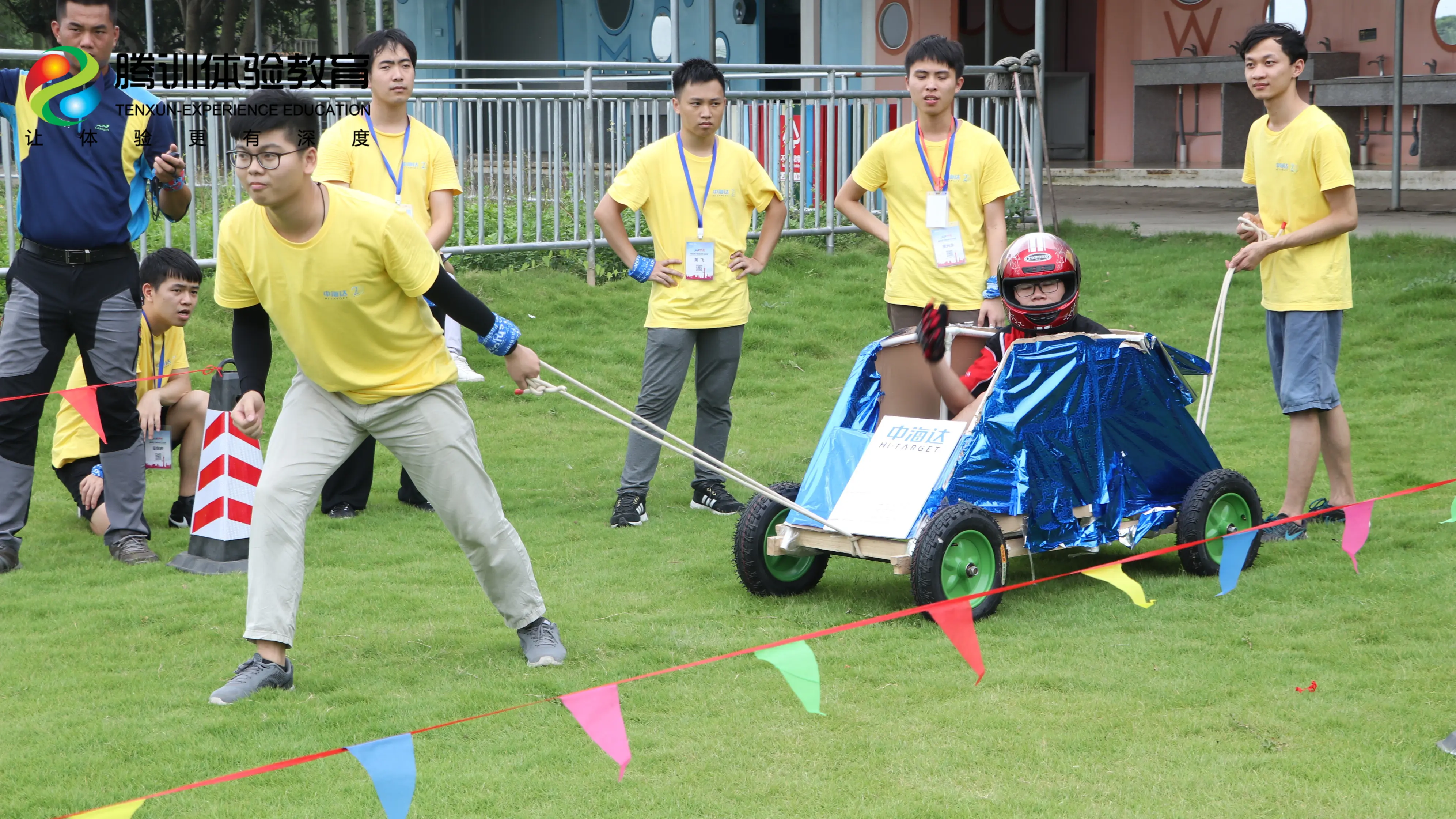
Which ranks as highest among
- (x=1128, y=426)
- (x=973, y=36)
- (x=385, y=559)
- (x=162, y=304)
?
(x=973, y=36)

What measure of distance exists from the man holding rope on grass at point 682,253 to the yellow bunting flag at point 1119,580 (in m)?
2.37

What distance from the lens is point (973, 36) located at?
2161 cm

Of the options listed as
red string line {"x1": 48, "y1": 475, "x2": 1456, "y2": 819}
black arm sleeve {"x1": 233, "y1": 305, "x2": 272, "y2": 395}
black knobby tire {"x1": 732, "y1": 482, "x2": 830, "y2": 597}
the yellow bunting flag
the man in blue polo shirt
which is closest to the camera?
red string line {"x1": 48, "y1": 475, "x2": 1456, "y2": 819}

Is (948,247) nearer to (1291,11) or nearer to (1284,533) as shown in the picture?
(1284,533)

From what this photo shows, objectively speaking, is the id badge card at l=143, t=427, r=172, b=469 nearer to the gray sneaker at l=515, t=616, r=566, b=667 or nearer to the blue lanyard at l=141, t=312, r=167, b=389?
the blue lanyard at l=141, t=312, r=167, b=389

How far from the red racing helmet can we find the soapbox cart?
0.41 ft

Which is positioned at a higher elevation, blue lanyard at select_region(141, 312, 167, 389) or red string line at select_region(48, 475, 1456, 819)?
blue lanyard at select_region(141, 312, 167, 389)

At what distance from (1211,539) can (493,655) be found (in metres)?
2.59

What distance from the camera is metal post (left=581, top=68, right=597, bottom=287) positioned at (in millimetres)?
11719

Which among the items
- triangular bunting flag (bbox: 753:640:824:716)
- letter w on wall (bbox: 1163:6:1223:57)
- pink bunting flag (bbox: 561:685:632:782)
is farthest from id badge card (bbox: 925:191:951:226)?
letter w on wall (bbox: 1163:6:1223:57)

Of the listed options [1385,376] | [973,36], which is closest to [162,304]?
[1385,376]

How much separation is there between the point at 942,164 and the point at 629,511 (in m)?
2.07

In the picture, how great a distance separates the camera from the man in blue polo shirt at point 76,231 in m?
5.69

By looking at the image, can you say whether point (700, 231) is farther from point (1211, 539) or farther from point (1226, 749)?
point (1226, 749)
